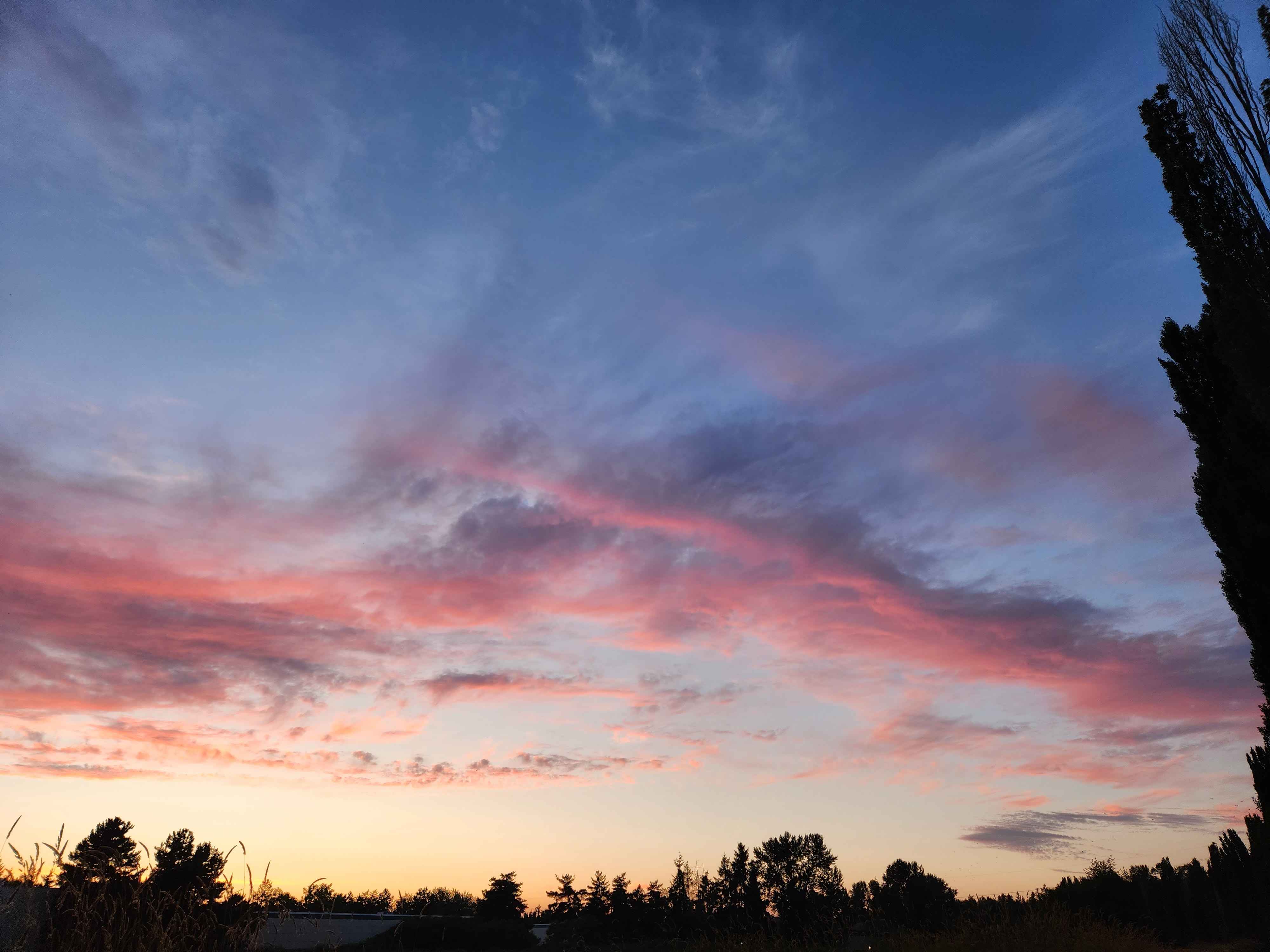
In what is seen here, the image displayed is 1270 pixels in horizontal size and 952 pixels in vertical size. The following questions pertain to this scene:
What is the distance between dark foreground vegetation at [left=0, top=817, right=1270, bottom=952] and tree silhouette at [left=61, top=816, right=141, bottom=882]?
21 mm

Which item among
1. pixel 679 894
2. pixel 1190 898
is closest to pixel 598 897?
pixel 679 894

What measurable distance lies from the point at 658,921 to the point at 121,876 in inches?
1489

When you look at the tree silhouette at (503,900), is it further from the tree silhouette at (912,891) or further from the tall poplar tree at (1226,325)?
the tall poplar tree at (1226,325)

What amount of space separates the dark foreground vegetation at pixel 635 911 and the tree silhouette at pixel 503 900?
0.10 metres

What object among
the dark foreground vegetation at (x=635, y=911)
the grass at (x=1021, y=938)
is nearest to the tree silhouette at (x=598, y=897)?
the dark foreground vegetation at (x=635, y=911)

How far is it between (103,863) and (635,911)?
4176cm

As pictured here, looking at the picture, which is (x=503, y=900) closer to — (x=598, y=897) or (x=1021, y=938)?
(x=598, y=897)

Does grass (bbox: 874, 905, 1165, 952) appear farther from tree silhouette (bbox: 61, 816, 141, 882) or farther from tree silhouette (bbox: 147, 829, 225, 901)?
tree silhouette (bbox: 147, 829, 225, 901)

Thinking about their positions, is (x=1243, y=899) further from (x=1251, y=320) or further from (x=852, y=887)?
(x=852, y=887)

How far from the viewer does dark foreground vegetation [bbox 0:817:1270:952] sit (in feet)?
25.1

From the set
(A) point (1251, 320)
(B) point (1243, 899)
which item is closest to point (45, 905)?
(A) point (1251, 320)

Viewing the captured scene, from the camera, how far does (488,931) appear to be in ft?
124

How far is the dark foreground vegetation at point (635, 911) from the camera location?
766cm

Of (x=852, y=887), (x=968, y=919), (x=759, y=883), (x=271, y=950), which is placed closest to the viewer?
(x=271, y=950)
